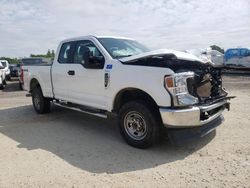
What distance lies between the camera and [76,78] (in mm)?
6457

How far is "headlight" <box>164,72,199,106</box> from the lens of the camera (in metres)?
4.56

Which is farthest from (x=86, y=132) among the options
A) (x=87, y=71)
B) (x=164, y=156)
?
(x=164, y=156)

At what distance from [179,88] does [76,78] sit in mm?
2695

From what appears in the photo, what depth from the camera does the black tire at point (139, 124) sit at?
4.89m

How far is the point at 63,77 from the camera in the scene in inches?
275

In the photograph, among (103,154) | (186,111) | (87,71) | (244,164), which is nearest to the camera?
(244,164)

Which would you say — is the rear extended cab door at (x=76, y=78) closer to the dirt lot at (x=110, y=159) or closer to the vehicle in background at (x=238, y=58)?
the dirt lot at (x=110, y=159)

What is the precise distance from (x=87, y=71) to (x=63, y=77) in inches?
44.7

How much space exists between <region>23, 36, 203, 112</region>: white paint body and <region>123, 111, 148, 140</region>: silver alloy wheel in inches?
19.6

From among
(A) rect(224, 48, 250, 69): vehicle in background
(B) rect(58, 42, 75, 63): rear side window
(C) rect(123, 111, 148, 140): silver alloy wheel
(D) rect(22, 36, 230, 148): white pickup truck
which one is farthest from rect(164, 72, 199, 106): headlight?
(A) rect(224, 48, 250, 69): vehicle in background

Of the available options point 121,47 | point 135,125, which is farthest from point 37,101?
point 135,125

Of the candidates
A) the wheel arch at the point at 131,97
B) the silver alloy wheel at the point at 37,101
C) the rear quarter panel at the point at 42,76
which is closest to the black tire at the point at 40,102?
the silver alloy wheel at the point at 37,101

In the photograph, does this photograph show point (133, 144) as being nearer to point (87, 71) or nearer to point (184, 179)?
point (184, 179)

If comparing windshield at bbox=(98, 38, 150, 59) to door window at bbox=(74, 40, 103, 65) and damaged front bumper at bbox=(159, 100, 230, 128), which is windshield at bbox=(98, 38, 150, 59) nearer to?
door window at bbox=(74, 40, 103, 65)
